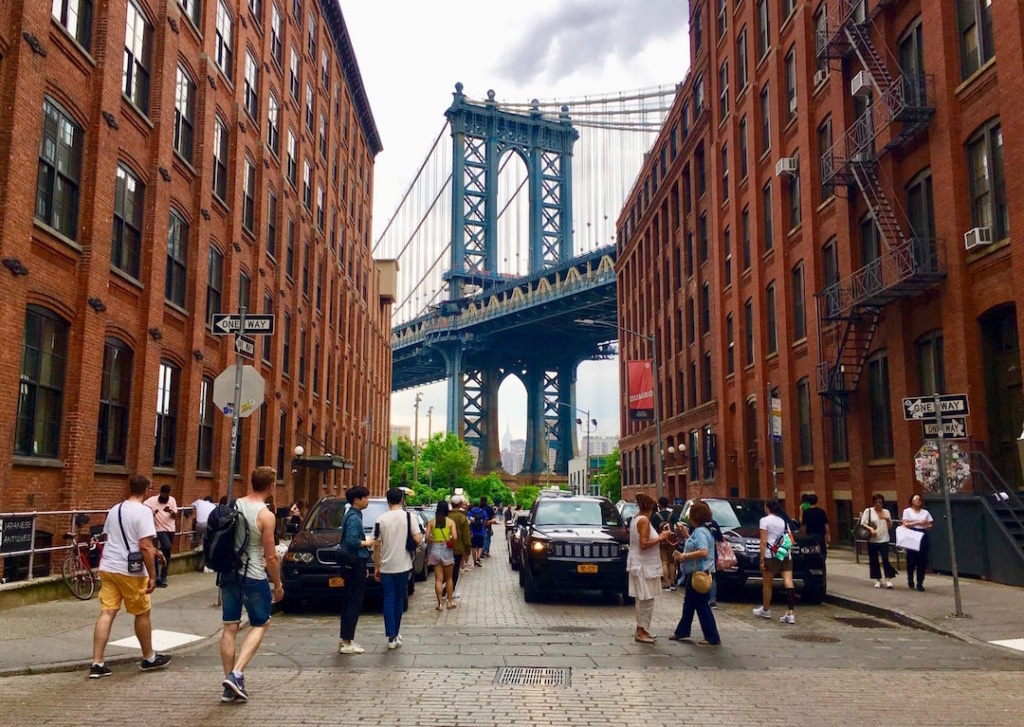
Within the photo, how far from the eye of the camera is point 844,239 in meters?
26.5

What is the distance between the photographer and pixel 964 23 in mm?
21047

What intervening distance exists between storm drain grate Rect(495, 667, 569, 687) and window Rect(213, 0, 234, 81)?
22177 mm

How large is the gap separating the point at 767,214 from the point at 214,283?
1984 centimetres

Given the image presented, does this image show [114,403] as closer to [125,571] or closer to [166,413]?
[166,413]

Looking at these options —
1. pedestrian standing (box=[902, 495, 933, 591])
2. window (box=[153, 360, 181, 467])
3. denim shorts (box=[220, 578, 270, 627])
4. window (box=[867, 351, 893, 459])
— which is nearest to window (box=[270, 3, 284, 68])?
window (box=[153, 360, 181, 467])

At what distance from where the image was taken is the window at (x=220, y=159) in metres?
25.9

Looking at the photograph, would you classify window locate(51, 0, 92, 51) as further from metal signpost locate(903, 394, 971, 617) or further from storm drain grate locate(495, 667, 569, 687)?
metal signpost locate(903, 394, 971, 617)

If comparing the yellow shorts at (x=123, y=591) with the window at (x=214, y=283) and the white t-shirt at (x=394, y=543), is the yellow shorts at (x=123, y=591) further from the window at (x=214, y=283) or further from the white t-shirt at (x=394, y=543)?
the window at (x=214, y=283)

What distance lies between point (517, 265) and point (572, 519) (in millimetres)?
108360

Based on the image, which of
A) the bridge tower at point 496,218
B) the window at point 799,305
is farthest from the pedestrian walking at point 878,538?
the bridge tower at point 496,218

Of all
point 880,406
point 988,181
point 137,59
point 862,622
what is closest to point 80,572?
point 862,622

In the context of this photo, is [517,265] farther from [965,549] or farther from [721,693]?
[721,693]

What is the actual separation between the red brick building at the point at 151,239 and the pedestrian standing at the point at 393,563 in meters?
7.50

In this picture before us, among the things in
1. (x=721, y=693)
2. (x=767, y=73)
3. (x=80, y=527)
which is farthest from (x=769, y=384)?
(x=721, y=693)
